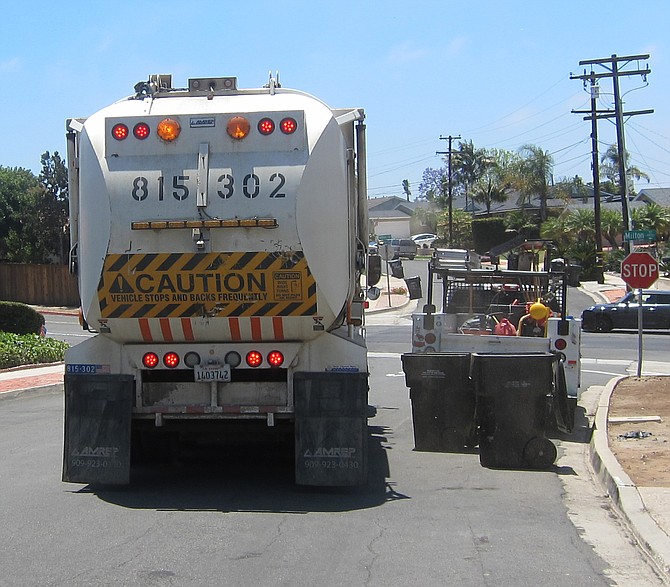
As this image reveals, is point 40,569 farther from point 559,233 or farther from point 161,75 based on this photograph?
point 559,233

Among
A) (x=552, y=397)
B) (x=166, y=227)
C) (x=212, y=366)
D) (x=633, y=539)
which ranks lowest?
(x=633, y=539)

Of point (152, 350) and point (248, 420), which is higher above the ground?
point (152, 350)

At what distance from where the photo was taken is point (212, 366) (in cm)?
827

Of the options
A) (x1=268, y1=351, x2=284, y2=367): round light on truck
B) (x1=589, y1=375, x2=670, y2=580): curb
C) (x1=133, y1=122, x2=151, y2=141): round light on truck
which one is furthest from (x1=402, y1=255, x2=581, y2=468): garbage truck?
(x1=133, y1=122, x2=151, y2=141): round light on truck

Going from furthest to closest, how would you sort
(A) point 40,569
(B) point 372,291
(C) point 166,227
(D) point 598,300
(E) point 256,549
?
(D) point 598,300 < (B) point 372,291 < (C) point 166,227 < (E) point 256,549 < (A) point 40,569

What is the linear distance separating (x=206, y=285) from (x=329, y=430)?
164 cm

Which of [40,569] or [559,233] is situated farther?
[559,233]

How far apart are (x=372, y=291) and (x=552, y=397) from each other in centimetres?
227

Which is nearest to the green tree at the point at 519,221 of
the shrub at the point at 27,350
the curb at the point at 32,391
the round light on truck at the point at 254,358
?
the shrub at the point at 27,350

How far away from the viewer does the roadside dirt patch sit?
9461 millimetres

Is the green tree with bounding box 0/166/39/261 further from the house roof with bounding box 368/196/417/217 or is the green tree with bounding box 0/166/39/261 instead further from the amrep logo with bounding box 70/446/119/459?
the house roof with bounding box 368/196/417/217

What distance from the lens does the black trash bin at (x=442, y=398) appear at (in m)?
10.1

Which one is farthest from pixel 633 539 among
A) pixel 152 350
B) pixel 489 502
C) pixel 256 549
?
pixel 152 350

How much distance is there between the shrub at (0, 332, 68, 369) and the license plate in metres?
13.9
